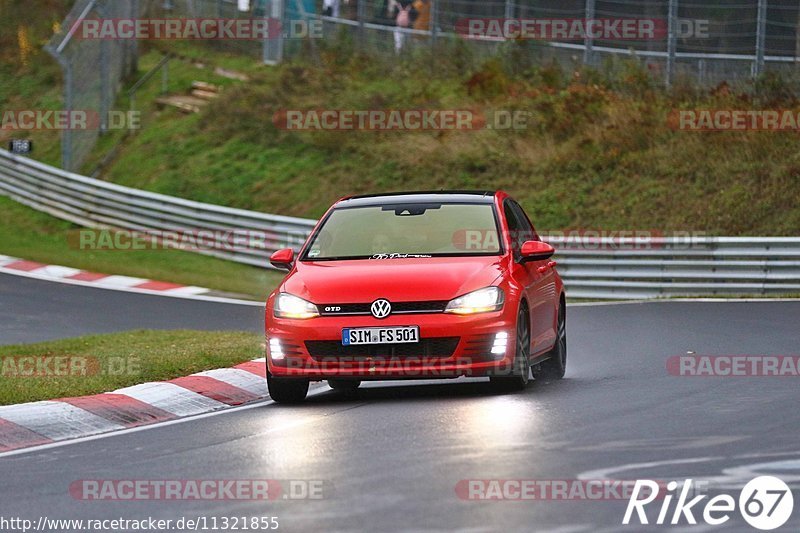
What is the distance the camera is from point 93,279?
2638 cm

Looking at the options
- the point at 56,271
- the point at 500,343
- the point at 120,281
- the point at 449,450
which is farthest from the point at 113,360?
the point at 56,271

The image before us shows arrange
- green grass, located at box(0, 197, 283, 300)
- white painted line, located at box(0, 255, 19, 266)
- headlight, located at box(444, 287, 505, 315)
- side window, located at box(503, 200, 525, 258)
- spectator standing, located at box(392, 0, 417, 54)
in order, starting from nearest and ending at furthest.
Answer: headlight, located at box(444, 287, 505, 315) < side window, located at box(503, 200, 525, 258) < green grass, located at box(0, 197, 283, 300) < white painted line, located at box(0, 255, 19, 266) < spectator standing, located at box(392, 0, 417, 54)

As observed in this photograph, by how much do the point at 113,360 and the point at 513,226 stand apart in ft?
11.7

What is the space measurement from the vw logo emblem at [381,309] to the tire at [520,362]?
3.17 feet

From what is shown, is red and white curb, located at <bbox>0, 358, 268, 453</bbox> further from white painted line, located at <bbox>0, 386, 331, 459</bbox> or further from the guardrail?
the guardrail

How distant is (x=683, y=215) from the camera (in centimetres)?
2845

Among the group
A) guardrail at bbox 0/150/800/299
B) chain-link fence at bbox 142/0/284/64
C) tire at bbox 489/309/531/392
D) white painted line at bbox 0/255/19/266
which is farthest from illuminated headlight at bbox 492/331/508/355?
chain-link fence at bbox 142/0/284/64

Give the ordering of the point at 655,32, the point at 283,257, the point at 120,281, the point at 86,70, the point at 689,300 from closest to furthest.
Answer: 1. the point at 283,257
2. the point at 689,300
3. the point at 120,281
4. the point at 655,32
5. the point at 86,70

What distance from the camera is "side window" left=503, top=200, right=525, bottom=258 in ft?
41.9

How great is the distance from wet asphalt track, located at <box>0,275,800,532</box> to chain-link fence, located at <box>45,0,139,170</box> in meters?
22.0

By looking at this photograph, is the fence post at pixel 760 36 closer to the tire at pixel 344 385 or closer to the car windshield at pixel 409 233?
the car windshield at pixel 409 233

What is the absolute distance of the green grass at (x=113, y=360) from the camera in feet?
40.6

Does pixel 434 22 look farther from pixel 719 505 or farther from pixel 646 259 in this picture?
pixel 719 505

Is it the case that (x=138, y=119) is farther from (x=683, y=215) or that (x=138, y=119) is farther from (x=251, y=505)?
(x=251, y=505)
